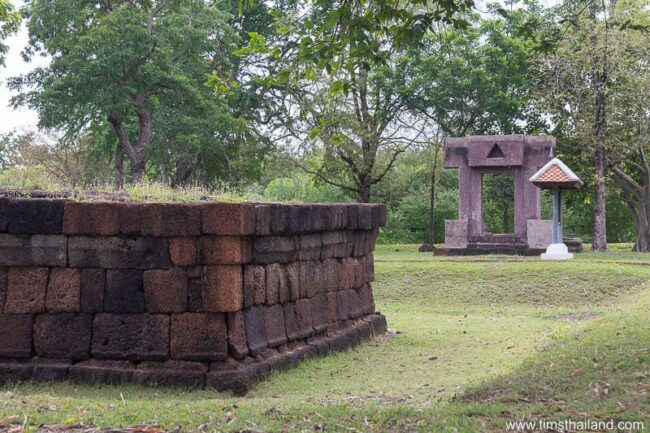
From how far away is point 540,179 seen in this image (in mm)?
21984

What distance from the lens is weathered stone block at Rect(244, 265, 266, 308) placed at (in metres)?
8.99

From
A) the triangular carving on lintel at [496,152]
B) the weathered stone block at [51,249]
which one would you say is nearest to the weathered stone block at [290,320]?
the weathered stone block at [51,249]

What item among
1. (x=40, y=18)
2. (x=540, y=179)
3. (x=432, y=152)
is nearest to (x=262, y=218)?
(x=540, y=179)

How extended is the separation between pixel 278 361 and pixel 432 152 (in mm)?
24923

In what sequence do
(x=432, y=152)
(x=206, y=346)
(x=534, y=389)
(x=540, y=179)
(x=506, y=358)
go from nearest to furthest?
(x=534, y=389), (x=206, y=346), (x=506, y=358), (x=540, y=179), (x=432, y=152)

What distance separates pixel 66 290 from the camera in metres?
8.84

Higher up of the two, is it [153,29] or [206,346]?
[153,29]

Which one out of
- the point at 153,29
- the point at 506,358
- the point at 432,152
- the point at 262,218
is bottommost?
the point at 506,358

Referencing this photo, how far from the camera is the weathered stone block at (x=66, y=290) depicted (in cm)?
882

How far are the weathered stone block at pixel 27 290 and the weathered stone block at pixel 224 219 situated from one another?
5.68 feet

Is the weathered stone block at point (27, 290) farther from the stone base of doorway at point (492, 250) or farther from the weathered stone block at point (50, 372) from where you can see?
the stone base of doorway at point (492, 250)

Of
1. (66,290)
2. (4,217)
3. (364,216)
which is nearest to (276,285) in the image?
(66,290)

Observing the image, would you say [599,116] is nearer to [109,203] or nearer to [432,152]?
[432,152]

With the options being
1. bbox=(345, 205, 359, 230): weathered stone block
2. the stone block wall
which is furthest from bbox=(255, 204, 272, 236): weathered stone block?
bbox=(345, 205, 359, 230): weathered stone block
